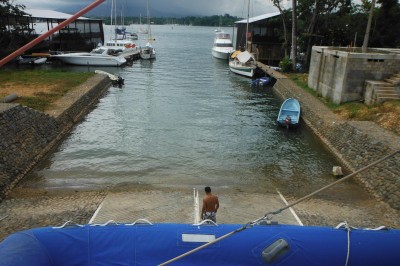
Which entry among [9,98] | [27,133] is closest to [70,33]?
[9,98]

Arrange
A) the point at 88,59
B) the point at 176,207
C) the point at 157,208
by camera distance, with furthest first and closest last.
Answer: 1. the point at 88,59
2. the point at 176,207
3. the point at 157,208

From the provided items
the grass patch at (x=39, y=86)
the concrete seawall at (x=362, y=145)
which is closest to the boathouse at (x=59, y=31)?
the grass patch at (x=39, y=86)

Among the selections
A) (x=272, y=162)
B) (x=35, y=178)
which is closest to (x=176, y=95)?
(x=272, y=162)

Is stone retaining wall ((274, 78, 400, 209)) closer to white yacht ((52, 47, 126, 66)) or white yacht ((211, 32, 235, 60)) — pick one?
white yacht ((52, 47, 126, 66))

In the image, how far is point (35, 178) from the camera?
15.9 metres

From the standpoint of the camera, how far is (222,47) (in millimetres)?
64812

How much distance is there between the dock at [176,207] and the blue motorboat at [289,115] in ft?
34.6

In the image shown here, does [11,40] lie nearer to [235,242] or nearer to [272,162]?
[272,162]

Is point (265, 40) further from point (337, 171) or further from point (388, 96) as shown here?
point (337, 171)

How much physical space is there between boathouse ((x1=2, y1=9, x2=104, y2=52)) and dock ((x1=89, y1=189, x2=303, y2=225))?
37.3 metres

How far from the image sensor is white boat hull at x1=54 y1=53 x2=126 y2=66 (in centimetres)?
4975

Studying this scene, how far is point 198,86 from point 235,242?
109 feet

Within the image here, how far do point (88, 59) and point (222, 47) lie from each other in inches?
1000

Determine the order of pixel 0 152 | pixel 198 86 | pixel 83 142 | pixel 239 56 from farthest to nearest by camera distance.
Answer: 1. pixel 239 56
2. pixel 198 86
3. pixel 83 142
4. pixel 0 152
